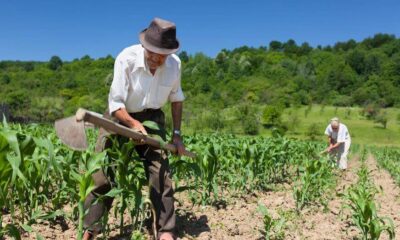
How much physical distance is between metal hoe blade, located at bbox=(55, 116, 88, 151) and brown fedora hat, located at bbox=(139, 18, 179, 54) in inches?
32.0

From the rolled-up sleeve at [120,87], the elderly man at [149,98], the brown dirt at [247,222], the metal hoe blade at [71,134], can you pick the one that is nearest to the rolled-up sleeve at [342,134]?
the brown dirt at [247,222]

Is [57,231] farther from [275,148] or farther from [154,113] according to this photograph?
[275,148]

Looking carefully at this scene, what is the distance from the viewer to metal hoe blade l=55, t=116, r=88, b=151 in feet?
9.41

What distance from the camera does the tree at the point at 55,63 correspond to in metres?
83.6

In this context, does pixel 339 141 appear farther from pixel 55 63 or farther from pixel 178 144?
pixel 55 63

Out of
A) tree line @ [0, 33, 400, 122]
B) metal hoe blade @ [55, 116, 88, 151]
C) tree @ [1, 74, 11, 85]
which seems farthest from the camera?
tree @ [1, 74, 11, 85]

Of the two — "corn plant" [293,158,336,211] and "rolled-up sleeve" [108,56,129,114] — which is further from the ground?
"rolled-up sleeve" [108,56,129,114]

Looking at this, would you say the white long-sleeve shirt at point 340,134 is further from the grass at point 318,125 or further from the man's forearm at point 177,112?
the grass at point 318,125

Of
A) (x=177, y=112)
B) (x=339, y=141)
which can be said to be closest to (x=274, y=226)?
(x=177, y=112)

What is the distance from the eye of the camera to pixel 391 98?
66312 mm

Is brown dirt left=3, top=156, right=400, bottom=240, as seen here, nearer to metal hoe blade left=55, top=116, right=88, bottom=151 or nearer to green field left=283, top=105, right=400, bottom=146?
metal hoe blade left=55, top=116, right=88, bottom=151

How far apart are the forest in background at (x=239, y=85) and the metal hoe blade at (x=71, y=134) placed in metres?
37.7

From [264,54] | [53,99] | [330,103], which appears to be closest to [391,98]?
[330,103]

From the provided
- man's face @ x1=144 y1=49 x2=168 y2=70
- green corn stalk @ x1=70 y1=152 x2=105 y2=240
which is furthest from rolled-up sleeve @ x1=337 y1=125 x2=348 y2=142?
green corn stalk @ x1=70 y1=152 x2=105 y2=240
